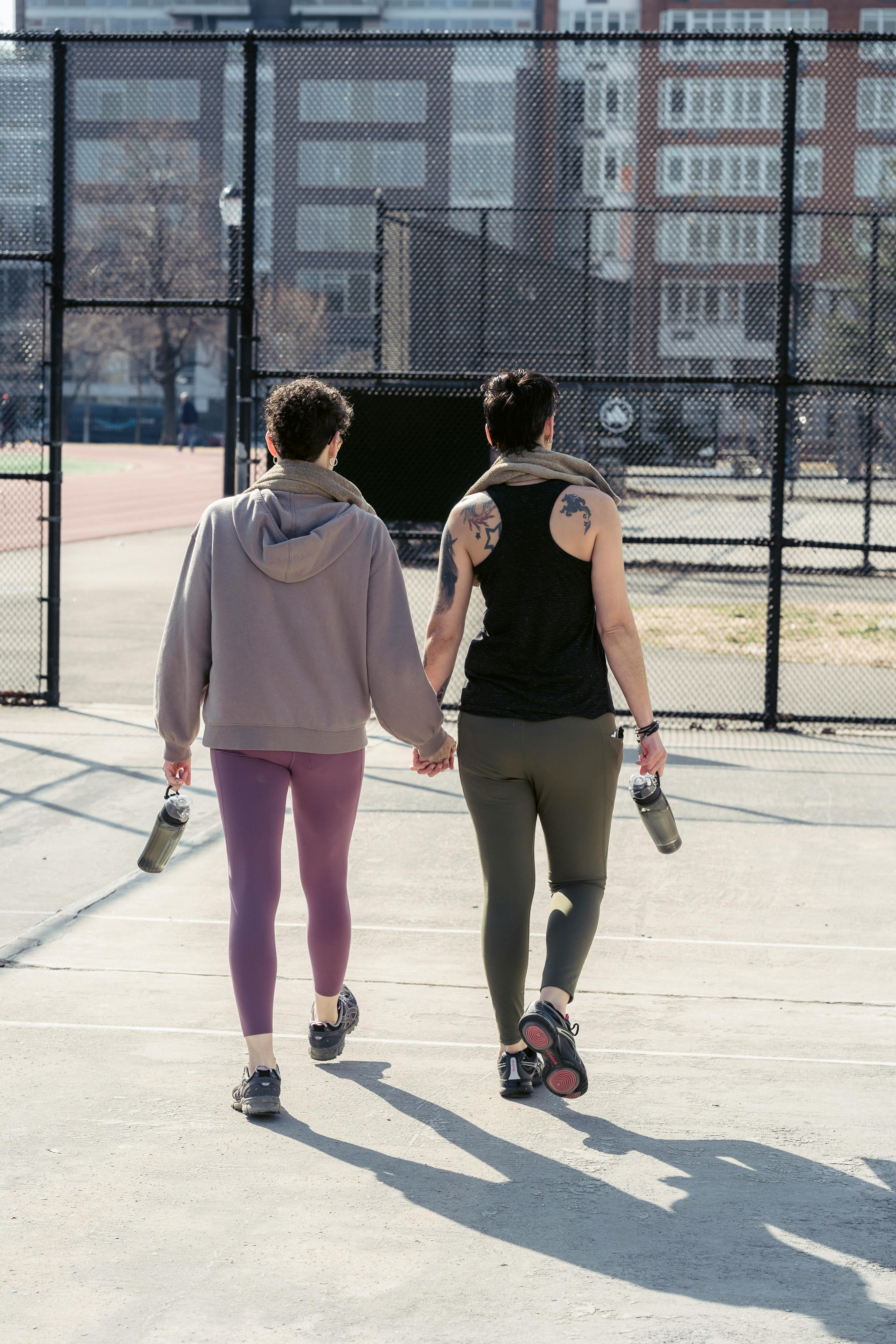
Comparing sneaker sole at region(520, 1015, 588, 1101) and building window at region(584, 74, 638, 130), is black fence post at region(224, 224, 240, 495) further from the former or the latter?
sneaker sole at region(520, 1015, 588, 1101)

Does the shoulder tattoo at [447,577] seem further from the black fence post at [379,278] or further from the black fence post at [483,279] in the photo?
the black fence post at [483,279]

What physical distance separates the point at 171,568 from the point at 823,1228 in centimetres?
1586

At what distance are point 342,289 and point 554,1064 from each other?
16157 millimetres

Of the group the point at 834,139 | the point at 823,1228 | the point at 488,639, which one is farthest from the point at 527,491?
the point at 834,139

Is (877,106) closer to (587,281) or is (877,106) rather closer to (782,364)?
(587,281)

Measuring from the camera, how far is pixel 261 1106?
4129mm

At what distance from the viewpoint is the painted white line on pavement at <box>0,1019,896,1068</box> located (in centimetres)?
461

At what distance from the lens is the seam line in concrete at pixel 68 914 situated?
18.0 ft

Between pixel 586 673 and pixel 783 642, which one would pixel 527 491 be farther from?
pixel 783 642

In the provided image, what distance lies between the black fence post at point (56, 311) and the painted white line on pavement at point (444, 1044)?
5.21 m

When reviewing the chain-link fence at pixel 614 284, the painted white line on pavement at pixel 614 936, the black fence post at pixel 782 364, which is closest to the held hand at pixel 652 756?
the painted white line on pavement at pixel 614 936

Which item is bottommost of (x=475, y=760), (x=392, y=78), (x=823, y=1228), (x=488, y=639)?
(x=823, y=1228)

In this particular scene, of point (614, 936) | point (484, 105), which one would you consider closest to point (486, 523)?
point (614, 936)

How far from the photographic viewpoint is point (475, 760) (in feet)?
14.2
